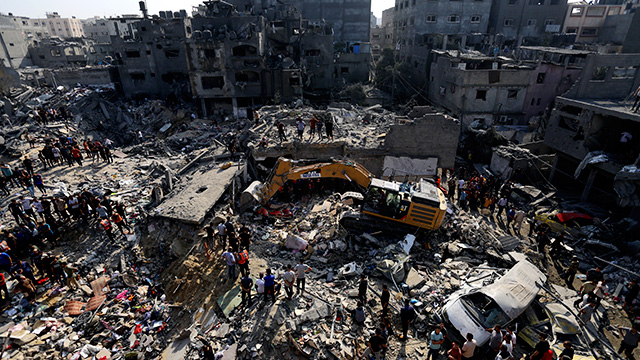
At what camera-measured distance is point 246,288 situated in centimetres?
973

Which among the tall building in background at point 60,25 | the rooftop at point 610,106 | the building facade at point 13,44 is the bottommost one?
the rooftop at point 610,106

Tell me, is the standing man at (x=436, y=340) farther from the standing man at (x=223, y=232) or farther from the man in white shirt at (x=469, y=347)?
the standing man at (x=223, y=232)

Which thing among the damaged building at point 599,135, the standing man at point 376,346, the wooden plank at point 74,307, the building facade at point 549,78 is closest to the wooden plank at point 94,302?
the wooden plank at point 74,307

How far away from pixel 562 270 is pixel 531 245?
4.79 ft

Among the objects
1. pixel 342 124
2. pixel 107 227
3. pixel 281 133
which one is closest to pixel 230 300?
pixel 107 227

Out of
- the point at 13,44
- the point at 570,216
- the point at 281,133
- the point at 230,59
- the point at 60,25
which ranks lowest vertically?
the point at 570,216

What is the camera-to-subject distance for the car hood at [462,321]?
8038 mm

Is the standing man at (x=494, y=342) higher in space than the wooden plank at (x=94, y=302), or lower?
higher

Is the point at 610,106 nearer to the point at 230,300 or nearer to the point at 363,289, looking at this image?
the point at 363,289

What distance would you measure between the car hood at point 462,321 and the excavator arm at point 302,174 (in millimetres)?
6893

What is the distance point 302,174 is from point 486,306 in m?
8.49

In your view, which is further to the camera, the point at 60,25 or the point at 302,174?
the point at 60,25

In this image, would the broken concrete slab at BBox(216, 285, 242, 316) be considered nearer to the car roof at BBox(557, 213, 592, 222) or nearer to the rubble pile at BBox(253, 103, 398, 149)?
the rubble pile at BBox(253, 103, 398, 149)

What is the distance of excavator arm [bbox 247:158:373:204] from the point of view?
14.4 meters
